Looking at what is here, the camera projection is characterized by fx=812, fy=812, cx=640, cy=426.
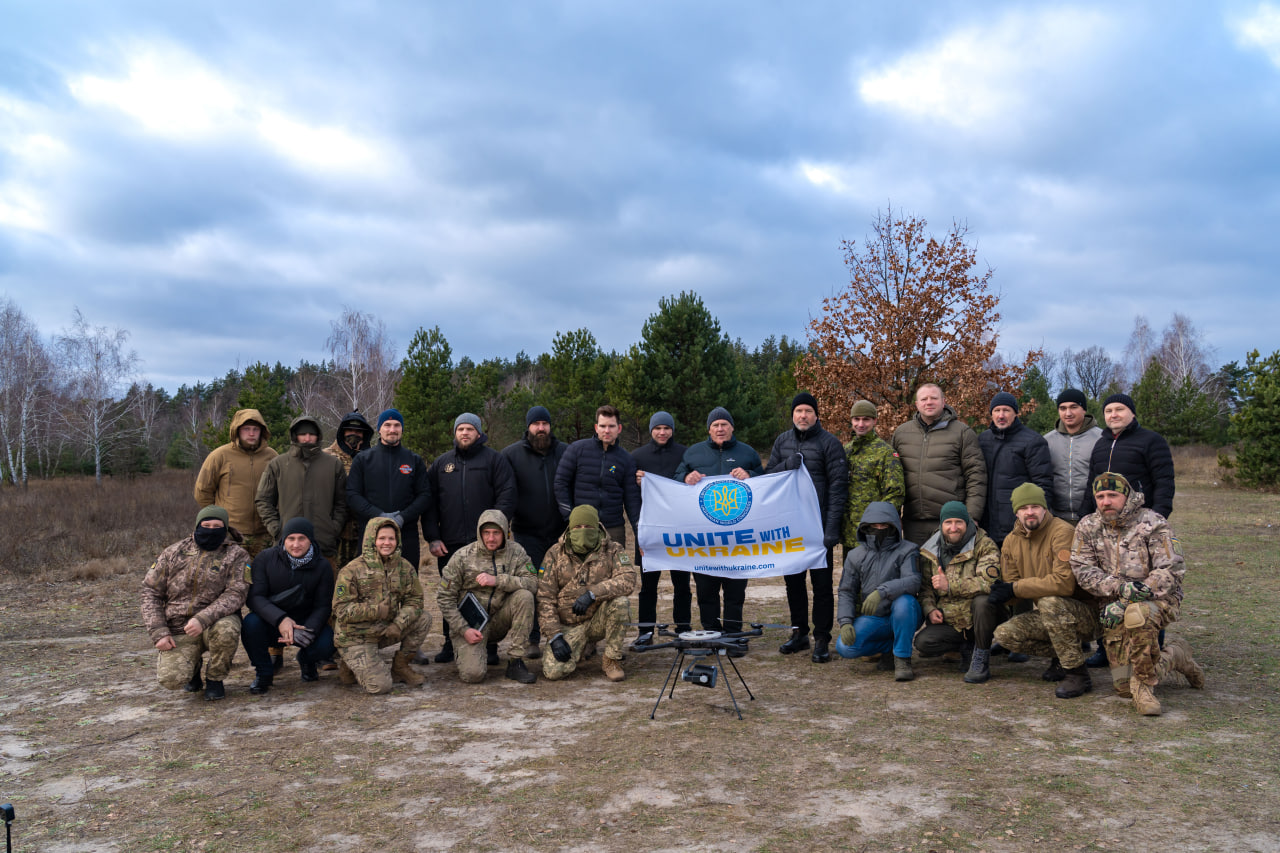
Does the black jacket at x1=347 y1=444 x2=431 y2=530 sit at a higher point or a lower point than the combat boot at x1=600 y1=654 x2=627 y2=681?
higher

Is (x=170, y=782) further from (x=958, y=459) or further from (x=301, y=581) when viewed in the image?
(x=958, y=459)

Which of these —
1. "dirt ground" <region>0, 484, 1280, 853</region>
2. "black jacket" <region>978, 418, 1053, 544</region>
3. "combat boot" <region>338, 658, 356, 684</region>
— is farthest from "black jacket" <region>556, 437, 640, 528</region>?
"black jacket" <region>978, 418, 1053, 544</region>

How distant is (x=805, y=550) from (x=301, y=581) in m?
4.24

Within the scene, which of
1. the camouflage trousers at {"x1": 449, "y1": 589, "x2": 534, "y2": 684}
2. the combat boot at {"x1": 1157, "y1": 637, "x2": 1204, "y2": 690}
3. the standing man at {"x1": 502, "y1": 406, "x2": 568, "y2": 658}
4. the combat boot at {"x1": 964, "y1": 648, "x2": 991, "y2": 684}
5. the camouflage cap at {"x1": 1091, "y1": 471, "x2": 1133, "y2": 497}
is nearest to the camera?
the combat boot at {"x1": 1157, "y1": 637, "x2": 1204, "y2": 690}

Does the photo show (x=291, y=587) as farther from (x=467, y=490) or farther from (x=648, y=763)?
(x=648, y=763)

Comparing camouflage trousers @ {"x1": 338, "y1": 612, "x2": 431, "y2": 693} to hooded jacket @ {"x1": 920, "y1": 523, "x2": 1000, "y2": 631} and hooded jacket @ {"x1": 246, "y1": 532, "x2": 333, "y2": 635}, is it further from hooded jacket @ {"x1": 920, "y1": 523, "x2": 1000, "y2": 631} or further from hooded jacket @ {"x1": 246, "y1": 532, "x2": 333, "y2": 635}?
hooded jacket @ {"x1": 920, "y1": 523, "x2": 1000, "y2": 631}

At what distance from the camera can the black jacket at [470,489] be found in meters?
7.28

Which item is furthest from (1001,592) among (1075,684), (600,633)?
(600,633)

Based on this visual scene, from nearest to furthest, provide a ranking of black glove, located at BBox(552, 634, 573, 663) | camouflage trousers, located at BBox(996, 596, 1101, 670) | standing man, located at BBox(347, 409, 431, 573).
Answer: camouflage trousers, located at BBox(996, 596, 1101, 670) < black glove, located at BBox(552, 634, 573, 663) < standing man, located at BBox(347, 409, 431, 573)

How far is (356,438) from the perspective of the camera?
7930mm

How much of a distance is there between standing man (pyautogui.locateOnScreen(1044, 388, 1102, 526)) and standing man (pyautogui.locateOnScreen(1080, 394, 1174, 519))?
17 cm

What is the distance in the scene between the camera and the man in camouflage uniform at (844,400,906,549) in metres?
6.88

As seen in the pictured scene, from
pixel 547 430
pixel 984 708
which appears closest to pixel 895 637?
pixel 984 708

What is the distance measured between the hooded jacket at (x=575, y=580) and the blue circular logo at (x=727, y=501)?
958 mm
